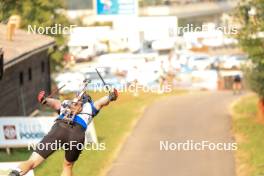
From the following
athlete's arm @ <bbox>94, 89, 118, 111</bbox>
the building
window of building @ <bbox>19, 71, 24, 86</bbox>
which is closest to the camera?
athlete's arm @ <bbox>94, 89, 118, 111</bbox>

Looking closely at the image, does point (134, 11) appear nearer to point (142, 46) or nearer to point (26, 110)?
point (26, 110)

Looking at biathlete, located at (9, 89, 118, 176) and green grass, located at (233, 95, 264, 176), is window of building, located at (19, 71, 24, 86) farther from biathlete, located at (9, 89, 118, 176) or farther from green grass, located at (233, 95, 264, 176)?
biathlete, located at (9, 89, 118, 176)

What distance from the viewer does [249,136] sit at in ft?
82.1

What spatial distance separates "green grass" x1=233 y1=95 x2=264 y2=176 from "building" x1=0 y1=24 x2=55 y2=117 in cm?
815

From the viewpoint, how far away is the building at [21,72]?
84.5ft

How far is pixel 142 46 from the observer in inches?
2625

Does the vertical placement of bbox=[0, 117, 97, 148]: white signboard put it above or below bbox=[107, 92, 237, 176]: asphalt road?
above

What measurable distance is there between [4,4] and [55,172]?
2152cm

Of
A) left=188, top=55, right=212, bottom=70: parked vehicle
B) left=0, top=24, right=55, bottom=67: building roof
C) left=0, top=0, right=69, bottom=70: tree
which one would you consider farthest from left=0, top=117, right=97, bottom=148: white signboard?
left=188, top=55, right=212, bottom=70: parked vehicle

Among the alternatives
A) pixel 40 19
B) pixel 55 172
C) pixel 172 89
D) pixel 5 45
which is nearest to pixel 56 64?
pixel 40 19

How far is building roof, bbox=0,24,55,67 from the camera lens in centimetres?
2473

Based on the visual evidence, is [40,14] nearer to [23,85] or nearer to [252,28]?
[23,85]

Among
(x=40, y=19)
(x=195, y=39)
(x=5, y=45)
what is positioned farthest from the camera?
(x=195, y=39)

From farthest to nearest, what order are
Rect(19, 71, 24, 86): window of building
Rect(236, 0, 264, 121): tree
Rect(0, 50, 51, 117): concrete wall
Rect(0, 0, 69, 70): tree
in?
Rect(0, 0, 69, 70): tree < Rect(19, 71, 24, 86): window of building < Rect(236, 0, 264, 121): tree < Rect(0, 50, 51, 117): concrete wall
